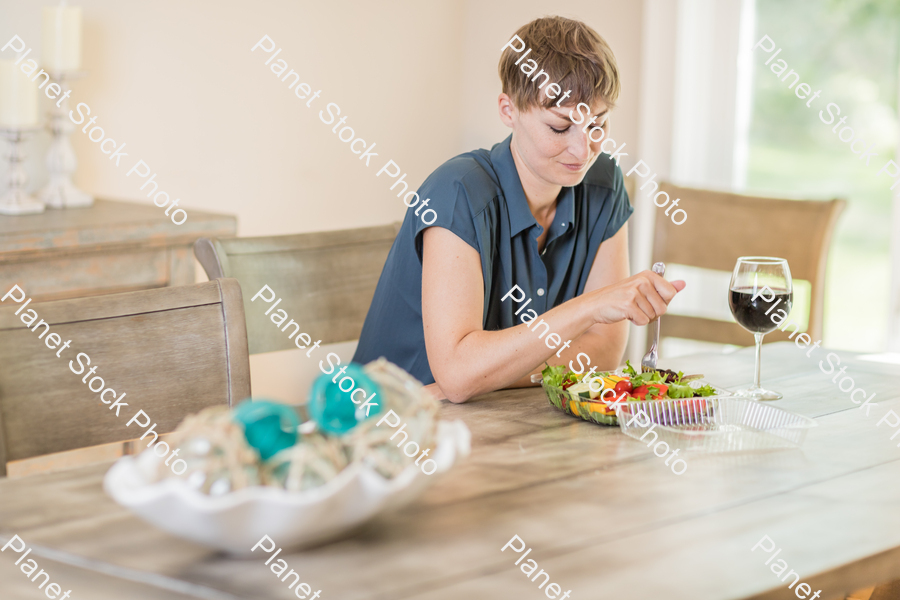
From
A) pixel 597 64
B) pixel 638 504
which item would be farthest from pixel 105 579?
pixel 597 64

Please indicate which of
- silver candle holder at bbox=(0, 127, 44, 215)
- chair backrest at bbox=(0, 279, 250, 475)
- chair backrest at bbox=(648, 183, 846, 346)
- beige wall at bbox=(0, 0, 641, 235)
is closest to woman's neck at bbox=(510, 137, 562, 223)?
chair backrest at bbox=(0, 279, 250, 475)

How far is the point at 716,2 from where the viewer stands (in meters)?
2.94

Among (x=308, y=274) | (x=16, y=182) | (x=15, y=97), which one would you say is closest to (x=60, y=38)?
(x=15, y=97)

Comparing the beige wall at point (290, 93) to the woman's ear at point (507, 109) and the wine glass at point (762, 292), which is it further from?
the wine glass at point (762, 292)

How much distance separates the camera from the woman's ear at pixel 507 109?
60.7 inches

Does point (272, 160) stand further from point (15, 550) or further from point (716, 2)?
point (15, 550)

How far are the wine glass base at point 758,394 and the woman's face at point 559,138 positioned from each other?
1.44ft

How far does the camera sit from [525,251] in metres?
1.64

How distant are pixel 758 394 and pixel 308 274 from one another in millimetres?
833

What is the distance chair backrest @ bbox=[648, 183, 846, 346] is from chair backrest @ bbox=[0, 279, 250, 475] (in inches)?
51.4

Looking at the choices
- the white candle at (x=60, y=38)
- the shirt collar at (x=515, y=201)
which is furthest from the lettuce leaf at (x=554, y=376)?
the white candle at (x=60, y=38)

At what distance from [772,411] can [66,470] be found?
0.85 meters

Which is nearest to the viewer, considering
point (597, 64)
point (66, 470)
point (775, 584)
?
point (775, 584)

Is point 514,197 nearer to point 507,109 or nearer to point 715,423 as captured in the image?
point 507,109
